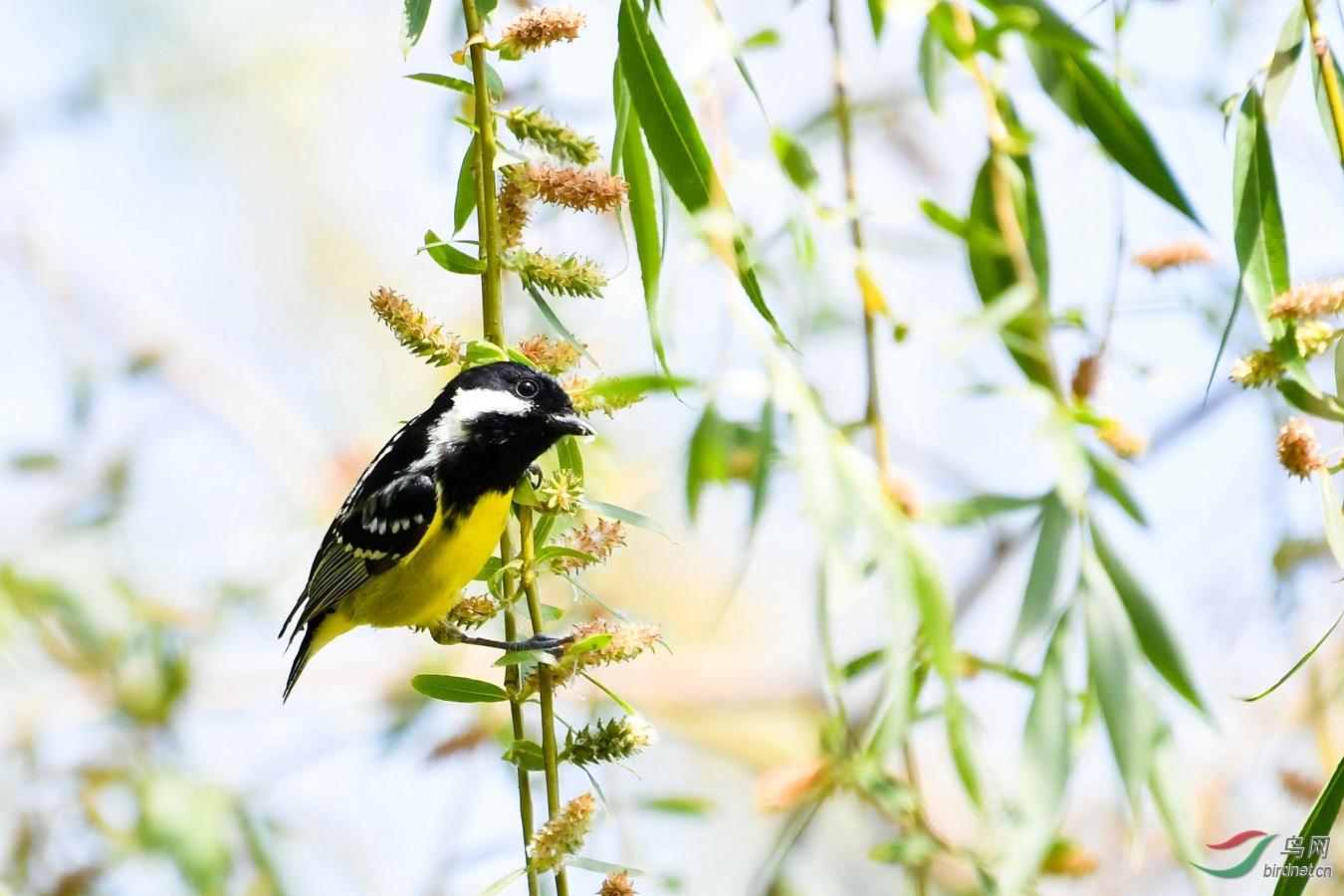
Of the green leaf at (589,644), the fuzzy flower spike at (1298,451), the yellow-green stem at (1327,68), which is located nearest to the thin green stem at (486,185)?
the green leaf at (589,644)

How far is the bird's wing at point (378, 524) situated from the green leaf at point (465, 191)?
796 mm

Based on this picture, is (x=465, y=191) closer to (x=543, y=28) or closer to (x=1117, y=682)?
(x=543, y=28)

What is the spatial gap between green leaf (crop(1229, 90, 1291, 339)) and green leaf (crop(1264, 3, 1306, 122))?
0.01 m

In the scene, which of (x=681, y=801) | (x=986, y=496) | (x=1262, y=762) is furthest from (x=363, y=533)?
(x=1262, y=762)

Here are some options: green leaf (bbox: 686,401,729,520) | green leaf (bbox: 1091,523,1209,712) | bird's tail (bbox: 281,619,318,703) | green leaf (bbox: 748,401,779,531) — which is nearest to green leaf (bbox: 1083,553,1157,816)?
green leaf (bbox: 1091,523,1209,712)

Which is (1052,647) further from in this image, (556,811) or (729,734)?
(729,734)

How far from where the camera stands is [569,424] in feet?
5.56

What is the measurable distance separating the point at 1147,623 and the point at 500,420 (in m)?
1.07

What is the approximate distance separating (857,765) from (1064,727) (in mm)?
315

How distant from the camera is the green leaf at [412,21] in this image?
1.18 m

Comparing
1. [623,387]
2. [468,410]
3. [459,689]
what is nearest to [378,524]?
[468,410]

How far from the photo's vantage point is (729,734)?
4469 mm

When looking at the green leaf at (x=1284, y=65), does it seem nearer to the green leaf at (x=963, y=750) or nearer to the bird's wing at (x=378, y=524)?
the green leaf at (x=963, y=750)

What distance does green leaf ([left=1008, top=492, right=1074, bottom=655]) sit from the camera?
1.84m
